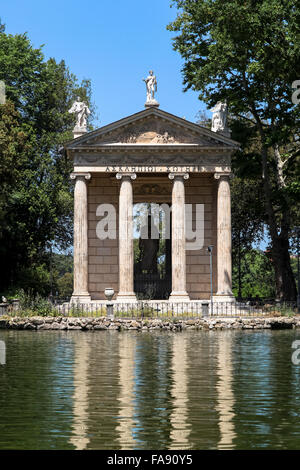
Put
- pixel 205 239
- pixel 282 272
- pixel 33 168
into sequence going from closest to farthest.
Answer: pixel 282 272 → pixel 205 239 → pixel 33 168

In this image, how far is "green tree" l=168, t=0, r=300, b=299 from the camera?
149ft

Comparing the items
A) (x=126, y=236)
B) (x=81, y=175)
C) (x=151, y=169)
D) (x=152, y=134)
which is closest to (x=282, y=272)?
(x=126, y=236)

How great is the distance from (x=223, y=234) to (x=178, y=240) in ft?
10.4

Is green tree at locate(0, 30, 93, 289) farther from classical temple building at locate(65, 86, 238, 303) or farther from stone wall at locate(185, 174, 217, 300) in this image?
stone wall at locate(185, 174, 217, 300)

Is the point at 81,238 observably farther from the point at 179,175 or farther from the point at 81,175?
the point at 179,175

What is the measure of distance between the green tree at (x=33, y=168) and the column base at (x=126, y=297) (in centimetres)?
1420

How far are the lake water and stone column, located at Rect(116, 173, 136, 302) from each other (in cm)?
2193

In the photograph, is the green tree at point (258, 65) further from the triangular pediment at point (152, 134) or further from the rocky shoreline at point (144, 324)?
the rocky shoreline at point (144, 324)

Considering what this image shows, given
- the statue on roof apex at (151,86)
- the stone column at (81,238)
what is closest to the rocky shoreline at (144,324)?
the stone column at (81,238)

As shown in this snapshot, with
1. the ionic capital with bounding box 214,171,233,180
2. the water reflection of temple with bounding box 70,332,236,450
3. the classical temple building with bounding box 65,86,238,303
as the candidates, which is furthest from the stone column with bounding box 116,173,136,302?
the water reflection of temple with bounding box 70,332,236,450

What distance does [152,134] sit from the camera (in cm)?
5169
